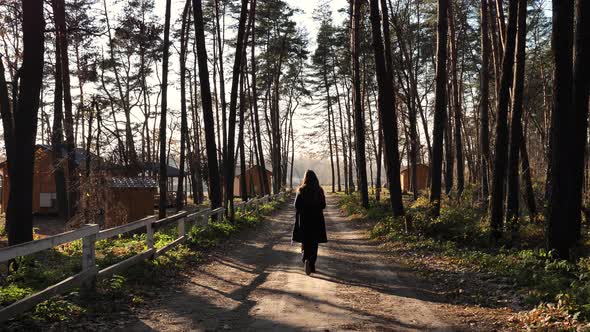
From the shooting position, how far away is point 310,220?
889cm

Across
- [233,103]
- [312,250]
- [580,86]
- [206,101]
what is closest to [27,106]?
[312,250]

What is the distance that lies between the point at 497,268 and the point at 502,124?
435cm

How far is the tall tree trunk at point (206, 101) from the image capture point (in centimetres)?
1669

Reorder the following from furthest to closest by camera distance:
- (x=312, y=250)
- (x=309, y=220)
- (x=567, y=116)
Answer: (x=309, y=220) → (x=312, y=250) → (x=567, y=116)

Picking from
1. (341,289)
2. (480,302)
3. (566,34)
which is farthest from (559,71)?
(341,289)

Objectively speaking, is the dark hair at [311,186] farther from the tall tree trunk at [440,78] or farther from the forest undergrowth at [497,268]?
the tall tree trunk at [440,78]

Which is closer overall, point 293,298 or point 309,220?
point 293,298

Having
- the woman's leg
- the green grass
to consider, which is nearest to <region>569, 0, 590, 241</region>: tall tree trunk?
the woman's leg

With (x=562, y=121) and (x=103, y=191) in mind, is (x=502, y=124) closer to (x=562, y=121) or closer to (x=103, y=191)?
(x=562, y=121)

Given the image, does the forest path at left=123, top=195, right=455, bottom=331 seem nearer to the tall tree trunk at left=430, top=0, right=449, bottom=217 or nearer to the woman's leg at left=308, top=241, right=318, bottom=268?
the woman's leg at left=308, top=241, right=318, bottom=268

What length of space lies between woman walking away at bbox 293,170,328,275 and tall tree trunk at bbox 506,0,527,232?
19.4 feet

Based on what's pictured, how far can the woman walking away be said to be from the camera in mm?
8758

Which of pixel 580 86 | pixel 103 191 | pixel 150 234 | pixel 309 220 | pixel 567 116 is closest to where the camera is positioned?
pixel 567 116

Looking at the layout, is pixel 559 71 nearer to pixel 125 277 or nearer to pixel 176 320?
pixel 176 320
